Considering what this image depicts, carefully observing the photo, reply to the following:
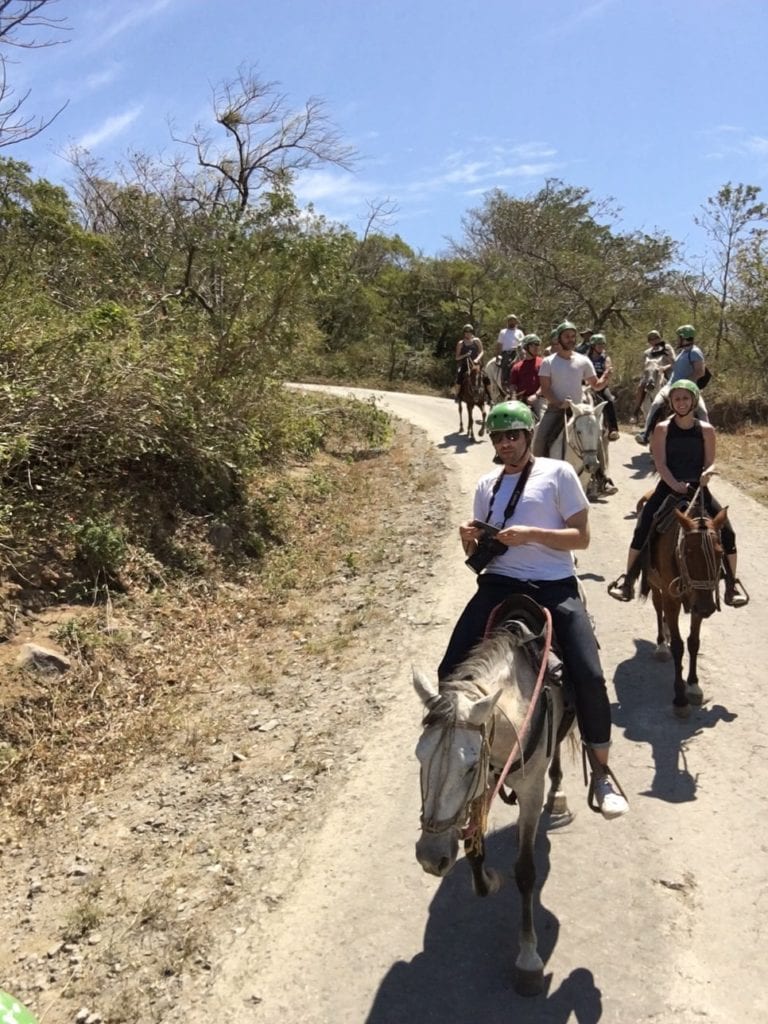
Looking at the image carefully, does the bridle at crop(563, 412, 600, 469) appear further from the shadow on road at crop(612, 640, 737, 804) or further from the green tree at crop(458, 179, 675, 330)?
the green tree at crop(458, 179, 675, 330)

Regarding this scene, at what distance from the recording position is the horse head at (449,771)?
113 inches

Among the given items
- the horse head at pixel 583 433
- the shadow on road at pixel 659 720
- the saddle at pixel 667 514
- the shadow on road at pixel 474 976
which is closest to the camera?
the shadow on road at pixel 474 976

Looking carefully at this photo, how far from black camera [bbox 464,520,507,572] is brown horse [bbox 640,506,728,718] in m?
2.38

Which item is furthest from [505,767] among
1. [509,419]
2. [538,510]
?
[509,419]

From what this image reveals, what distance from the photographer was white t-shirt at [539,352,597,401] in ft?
29.9

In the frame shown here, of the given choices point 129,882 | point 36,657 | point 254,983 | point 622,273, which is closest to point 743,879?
point 254,983

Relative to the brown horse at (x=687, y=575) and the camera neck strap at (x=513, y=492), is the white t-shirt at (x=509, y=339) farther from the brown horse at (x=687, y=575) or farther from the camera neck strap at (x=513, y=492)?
the camera neck strap at (x=513, y=492)

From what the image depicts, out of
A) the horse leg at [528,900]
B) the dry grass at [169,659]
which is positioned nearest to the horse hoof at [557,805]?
the horse leg at [528,900]

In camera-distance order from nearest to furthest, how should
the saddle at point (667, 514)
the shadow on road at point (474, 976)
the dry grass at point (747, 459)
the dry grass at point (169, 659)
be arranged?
the shadow on road at point (474, 976)
the dry grass at point (169, 659)
the saddle at point (667, 514)
the dry grass at point (747, 459)

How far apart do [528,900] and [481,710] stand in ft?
4.54

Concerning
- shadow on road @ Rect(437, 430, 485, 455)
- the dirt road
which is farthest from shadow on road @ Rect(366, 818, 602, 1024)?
shadow on road @ Rect(437, 430, 485, 455)

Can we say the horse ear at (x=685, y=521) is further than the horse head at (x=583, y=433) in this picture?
No

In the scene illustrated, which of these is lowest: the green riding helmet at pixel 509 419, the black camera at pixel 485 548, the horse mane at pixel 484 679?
the horse mane at pixel 484 679

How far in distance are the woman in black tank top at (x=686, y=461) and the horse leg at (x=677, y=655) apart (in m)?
0.56
